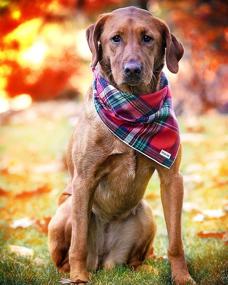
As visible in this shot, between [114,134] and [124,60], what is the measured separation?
0.51 metres

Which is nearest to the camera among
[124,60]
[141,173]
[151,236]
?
[124,60]

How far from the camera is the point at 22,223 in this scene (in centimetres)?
522

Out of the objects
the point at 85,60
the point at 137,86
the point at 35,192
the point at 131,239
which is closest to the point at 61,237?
the point at 131,239

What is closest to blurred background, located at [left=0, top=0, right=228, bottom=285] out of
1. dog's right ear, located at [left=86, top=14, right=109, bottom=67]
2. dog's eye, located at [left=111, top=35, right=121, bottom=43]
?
dog's right ear, located at [left=86, top=14, right=109, bottom=67]

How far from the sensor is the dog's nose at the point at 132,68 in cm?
365

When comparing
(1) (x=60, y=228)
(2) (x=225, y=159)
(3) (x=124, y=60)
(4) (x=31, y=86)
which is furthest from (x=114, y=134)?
(4) (x=31, y=86)

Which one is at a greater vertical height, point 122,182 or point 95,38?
point 95,38

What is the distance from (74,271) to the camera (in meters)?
3.89

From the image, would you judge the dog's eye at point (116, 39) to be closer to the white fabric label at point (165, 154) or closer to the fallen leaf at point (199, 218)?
the white fabric label at point (165, 154)

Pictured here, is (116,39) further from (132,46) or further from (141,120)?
(141,120)

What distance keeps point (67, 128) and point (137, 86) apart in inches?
231

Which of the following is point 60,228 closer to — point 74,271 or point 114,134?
point 74,271

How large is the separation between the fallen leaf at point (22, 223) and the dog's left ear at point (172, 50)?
2184mm

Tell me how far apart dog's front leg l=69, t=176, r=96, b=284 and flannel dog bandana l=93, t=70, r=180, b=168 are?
0.42m
